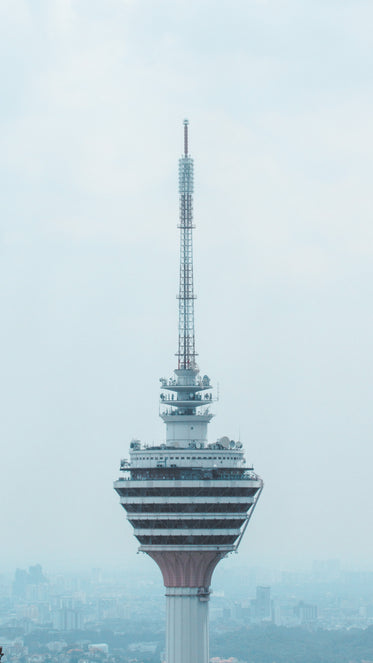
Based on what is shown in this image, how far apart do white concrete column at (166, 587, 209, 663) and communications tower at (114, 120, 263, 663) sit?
2.0 inches

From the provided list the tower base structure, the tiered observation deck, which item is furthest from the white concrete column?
the tiered observation deck

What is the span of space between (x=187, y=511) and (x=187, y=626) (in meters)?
6.07

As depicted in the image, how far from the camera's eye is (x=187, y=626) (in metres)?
82.6

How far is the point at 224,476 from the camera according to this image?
269 feet

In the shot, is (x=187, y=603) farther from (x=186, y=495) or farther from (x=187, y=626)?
(x=186, y=495)

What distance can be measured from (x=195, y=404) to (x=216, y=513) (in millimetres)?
6098

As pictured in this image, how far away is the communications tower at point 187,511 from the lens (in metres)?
81.7

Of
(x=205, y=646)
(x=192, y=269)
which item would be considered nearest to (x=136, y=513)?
(x=205, y=646)

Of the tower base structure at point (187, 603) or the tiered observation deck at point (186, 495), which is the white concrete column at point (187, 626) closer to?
the tower base structure at point (187, 603)

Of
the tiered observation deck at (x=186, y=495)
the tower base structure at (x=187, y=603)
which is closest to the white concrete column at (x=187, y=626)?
the tower base structure at (x=187, y=603)

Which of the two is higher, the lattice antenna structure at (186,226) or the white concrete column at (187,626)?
the lattice antenna structure at (186,226)

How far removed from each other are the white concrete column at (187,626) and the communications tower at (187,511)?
2.0 inches

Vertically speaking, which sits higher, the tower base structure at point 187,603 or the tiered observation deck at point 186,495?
the tiered observation deck at point 186,495

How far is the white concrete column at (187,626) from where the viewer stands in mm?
82312
